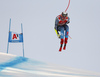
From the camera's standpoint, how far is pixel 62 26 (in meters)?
6.83

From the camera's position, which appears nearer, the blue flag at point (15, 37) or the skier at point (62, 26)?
the skier at point (62, 26)

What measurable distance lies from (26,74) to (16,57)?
8.17 feet

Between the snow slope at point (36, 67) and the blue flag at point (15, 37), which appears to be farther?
the blue flag at point (15, 37)

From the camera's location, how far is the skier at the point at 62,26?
21.3ft

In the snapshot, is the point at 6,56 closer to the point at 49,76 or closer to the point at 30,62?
the point at 30,62

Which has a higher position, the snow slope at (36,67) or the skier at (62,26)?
the skier at (62,26)

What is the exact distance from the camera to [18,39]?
26.9 feet

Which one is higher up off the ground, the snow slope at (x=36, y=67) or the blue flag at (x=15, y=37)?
the blue flag at (x=15, y=37)

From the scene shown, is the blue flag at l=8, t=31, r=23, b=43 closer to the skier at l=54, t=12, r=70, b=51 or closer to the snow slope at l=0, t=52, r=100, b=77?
the snow slope at l=0, t=52, r=100, b=77

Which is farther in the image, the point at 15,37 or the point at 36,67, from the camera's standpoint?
the point at 15,37

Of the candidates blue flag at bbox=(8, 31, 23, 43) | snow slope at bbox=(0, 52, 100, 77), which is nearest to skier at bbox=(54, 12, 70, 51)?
snow slope at bbox=(0, 52, 100, 77)

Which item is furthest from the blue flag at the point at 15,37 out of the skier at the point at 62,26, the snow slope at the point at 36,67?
the skier at the point at 62,26

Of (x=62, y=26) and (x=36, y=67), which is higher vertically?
(x=62, y=26)

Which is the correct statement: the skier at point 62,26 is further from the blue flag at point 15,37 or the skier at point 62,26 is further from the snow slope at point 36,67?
the blue flag at point 15,37
